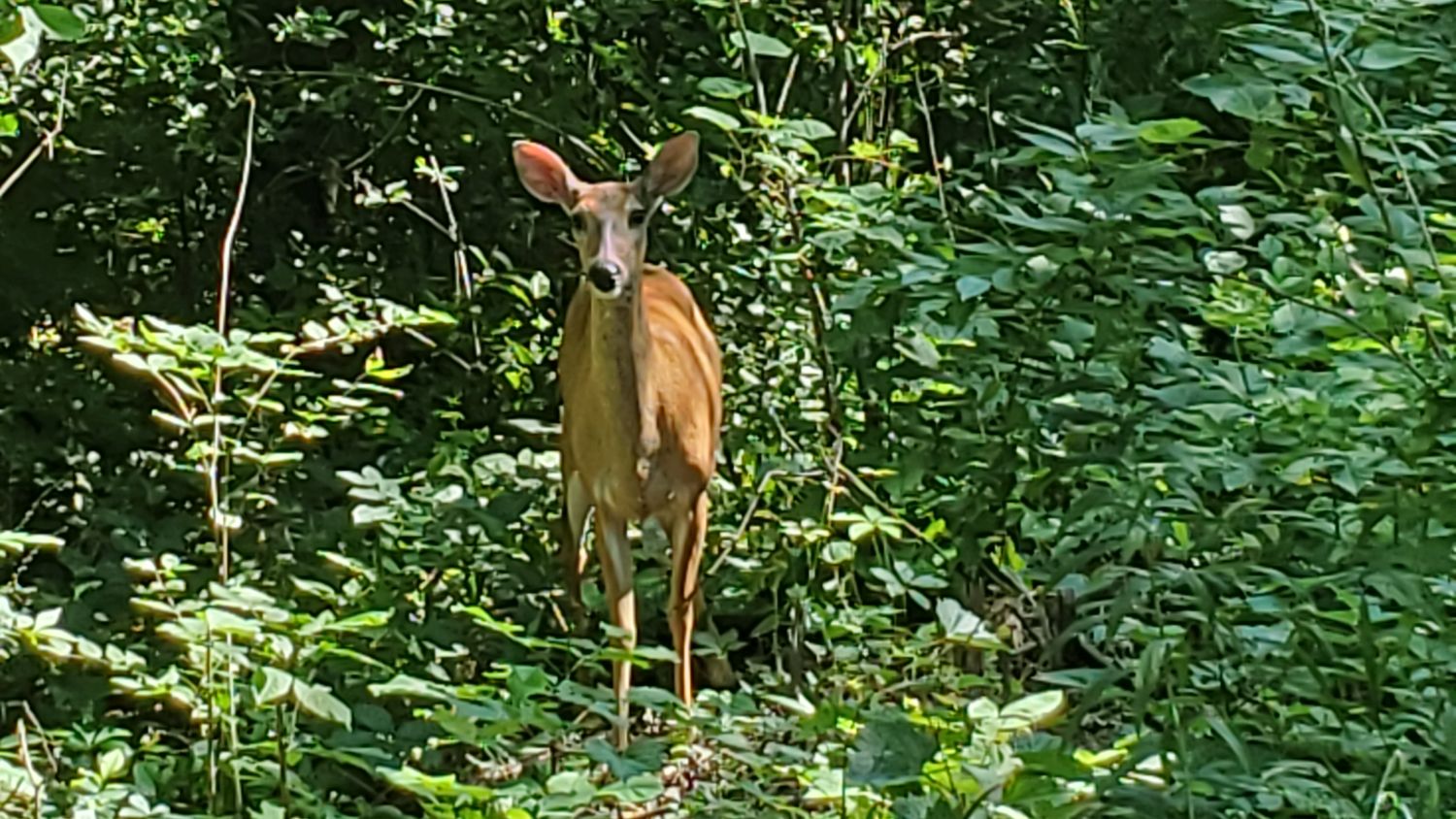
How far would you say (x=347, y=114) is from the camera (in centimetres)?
589

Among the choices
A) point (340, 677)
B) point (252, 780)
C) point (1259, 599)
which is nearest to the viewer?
point (1259, 599)

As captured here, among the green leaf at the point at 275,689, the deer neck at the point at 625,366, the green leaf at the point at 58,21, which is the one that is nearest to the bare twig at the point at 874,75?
the deer neck at the point at 625,366

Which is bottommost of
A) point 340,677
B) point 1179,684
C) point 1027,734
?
point 340,677

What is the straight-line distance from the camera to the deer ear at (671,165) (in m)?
4.10

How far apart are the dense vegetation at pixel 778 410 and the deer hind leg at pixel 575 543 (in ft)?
0.21

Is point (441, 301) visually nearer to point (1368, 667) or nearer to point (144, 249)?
point (144, 249)

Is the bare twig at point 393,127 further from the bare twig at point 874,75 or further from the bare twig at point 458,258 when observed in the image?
the bare twig at point 874,75

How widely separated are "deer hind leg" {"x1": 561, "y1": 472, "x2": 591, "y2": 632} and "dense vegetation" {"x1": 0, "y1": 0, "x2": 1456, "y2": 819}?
0.21 feet

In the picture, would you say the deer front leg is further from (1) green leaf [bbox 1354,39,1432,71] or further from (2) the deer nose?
(1) green leaf [bbox 1354,39,1432,71]

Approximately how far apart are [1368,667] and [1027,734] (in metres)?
0.55

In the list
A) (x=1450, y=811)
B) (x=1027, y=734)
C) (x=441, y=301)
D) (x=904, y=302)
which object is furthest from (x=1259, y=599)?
(x=441, y=301)

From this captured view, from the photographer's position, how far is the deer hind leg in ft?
14.1

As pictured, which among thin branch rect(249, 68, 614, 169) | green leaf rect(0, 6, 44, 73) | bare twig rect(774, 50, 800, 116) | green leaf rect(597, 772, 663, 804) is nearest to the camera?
green leaf rect(0, 6, 44, 73)

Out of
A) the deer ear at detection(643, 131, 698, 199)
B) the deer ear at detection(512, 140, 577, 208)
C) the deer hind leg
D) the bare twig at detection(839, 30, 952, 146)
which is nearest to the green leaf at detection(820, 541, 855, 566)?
the deer hind leg
